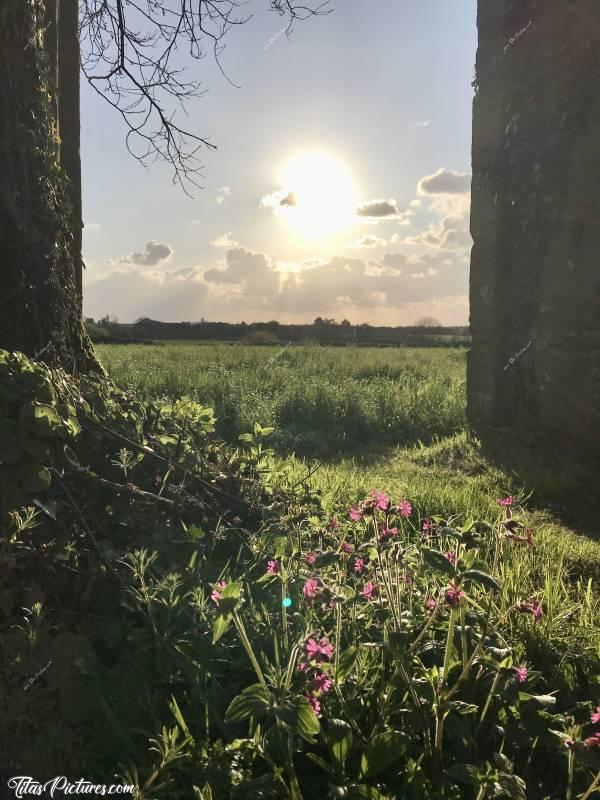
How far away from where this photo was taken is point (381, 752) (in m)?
1.64

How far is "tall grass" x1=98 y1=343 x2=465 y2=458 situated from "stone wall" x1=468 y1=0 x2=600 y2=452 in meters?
1.31

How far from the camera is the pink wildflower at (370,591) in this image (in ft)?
7.13

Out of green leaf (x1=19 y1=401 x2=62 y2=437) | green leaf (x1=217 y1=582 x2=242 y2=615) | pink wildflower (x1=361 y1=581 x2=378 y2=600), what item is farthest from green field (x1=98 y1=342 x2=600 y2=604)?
green leaf (x1=217 y1=582 x2=242 y2=615)

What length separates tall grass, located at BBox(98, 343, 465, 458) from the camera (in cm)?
720

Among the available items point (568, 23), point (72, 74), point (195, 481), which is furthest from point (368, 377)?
point (195, 481)

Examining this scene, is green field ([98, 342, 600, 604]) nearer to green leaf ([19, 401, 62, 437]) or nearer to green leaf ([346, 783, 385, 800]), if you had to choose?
green leaf ([346, 783, 385, 800])

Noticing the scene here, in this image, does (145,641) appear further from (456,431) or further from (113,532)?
(456,431)

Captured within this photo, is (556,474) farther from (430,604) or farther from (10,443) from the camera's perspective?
(10,443)

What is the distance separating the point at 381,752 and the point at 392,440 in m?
5.65

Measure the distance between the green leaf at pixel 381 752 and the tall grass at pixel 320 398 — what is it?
4.85 meters

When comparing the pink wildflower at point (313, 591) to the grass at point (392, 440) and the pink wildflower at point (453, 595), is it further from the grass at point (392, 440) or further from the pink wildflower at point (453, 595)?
the grass at point (392, 440)

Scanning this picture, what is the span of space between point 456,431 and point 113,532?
5252mm

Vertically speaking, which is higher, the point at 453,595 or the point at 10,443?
the point at 10,443

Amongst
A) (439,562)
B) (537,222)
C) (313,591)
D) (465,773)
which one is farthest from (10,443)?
(537,222)
